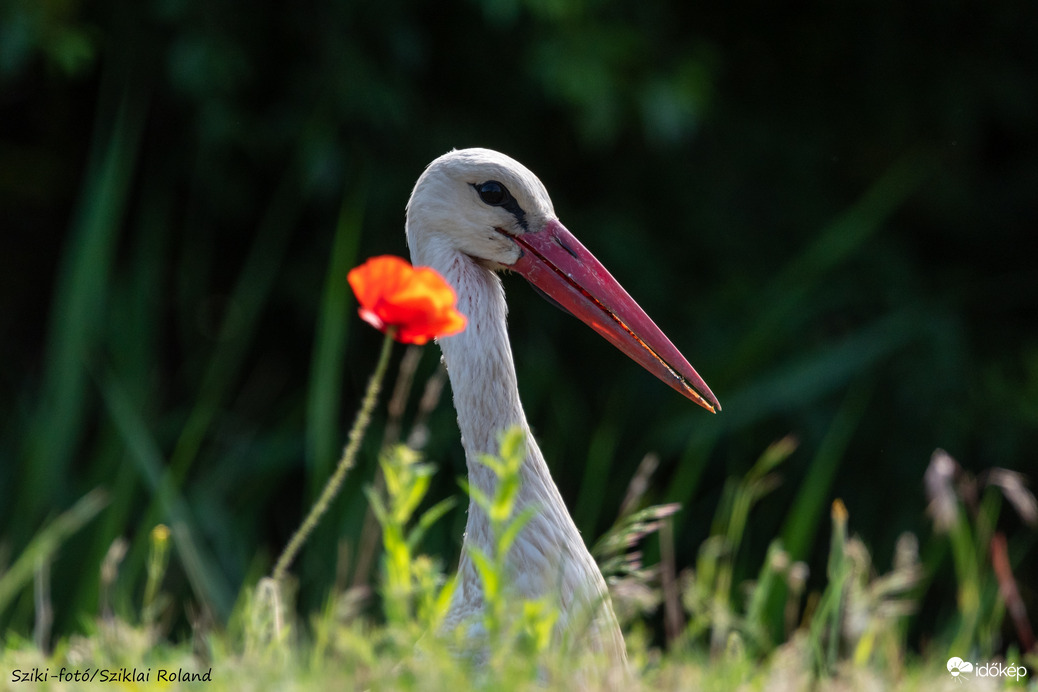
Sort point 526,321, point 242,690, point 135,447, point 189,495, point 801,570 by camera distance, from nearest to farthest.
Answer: point 242,690 < point 801,570 < point 135,447 < point 189,495 < point 526,321

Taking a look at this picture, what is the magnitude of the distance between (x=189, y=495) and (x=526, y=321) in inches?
56.1

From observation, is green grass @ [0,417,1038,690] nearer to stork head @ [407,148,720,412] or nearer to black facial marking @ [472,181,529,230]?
stork head @ [407,148,720,412]

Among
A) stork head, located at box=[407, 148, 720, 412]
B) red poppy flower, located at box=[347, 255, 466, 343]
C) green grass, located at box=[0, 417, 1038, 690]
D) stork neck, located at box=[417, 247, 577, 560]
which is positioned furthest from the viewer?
stork head, located at box=[407, 148, 720, 412]

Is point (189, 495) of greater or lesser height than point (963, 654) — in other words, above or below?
below

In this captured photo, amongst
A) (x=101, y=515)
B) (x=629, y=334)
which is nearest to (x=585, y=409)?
(x=101, y=515)

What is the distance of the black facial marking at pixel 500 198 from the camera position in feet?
7.04

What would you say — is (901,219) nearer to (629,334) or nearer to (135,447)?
(629,334)

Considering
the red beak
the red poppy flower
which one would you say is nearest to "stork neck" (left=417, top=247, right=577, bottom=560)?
the red beak

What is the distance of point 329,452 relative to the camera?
3072 millimetres

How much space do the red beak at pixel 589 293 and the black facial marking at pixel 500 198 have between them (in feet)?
0.13

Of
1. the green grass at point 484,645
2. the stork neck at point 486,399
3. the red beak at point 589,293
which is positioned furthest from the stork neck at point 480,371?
the green grass at point 484,645

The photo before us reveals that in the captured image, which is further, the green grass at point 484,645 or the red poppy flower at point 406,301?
the red poppy flower at point 406,301

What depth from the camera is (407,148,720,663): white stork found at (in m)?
2.03

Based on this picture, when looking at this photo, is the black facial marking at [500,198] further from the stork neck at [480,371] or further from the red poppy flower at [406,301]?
the red poppy flower at [406,301]
